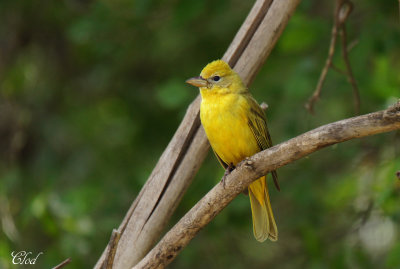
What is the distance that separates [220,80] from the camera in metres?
3.77

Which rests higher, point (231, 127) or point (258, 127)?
point (231, 127)

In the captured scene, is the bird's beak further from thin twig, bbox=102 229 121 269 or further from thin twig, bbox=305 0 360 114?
thin twig, bbox=102 229 121 269

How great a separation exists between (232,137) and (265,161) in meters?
0.94

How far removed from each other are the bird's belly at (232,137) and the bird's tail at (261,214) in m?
0.26

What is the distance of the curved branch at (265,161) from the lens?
7.89 feet

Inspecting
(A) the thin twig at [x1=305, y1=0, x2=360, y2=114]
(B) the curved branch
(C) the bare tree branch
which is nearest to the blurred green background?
(A) the thin twig at [x1=305, y1=0, x2=360, y2=114]

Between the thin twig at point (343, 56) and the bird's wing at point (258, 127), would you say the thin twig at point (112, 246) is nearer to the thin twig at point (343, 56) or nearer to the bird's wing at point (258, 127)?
the bird's wing at point (258, 127)

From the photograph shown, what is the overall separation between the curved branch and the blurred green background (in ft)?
5.09

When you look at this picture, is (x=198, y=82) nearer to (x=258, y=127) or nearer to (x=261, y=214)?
(x=258, y=127)

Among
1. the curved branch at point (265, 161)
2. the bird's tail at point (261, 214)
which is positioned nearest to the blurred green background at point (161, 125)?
the bird's tail at point (261, 214)

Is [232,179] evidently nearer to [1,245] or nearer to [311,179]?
[1,245]

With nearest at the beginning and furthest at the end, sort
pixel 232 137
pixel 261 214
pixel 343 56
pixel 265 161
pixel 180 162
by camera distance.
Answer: pixel 265 161 → pixel 180 162 → pixel 232 137 → pixel 261 214 → pixel 343 56

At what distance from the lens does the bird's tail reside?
3.80m

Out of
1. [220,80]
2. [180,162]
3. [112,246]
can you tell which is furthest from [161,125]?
[112,246]
